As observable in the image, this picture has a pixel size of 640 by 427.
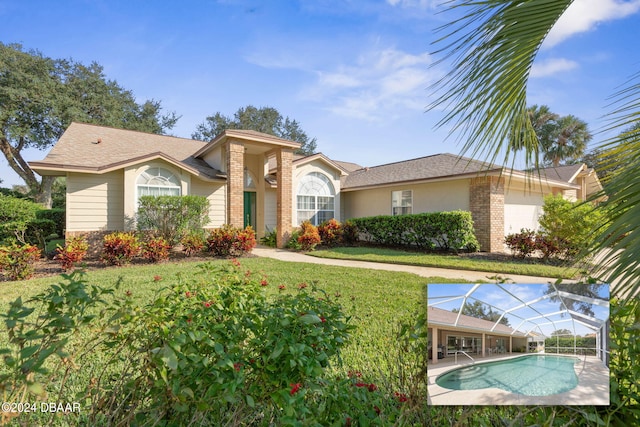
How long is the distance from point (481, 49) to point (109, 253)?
10.8 meters

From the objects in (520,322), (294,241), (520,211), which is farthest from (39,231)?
(520,211)

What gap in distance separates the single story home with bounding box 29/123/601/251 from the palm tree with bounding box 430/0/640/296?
896 centimetres

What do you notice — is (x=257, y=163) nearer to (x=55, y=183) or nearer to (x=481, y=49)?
(x=481, y=49)

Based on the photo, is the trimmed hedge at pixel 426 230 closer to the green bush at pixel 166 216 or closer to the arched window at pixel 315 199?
the arched window at pixel 315 199

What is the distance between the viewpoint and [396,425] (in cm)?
165

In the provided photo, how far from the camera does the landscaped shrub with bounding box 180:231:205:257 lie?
11281 mm

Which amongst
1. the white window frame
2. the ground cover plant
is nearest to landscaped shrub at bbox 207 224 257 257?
the white window frame

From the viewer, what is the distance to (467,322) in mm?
1415

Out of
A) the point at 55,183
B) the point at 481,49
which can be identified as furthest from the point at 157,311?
the point at 55,183

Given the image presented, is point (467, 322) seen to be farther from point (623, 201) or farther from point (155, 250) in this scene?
point (155, 250)

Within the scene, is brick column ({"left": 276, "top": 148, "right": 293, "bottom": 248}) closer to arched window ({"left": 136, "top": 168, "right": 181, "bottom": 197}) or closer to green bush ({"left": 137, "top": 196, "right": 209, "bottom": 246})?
green bush ({"left": 137, "top": 196, "right": 209, "bottom": 246})

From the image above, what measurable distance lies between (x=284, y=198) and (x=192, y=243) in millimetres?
4625

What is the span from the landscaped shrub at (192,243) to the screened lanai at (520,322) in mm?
11015

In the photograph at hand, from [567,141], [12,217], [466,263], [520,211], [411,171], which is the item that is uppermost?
[567,141]
